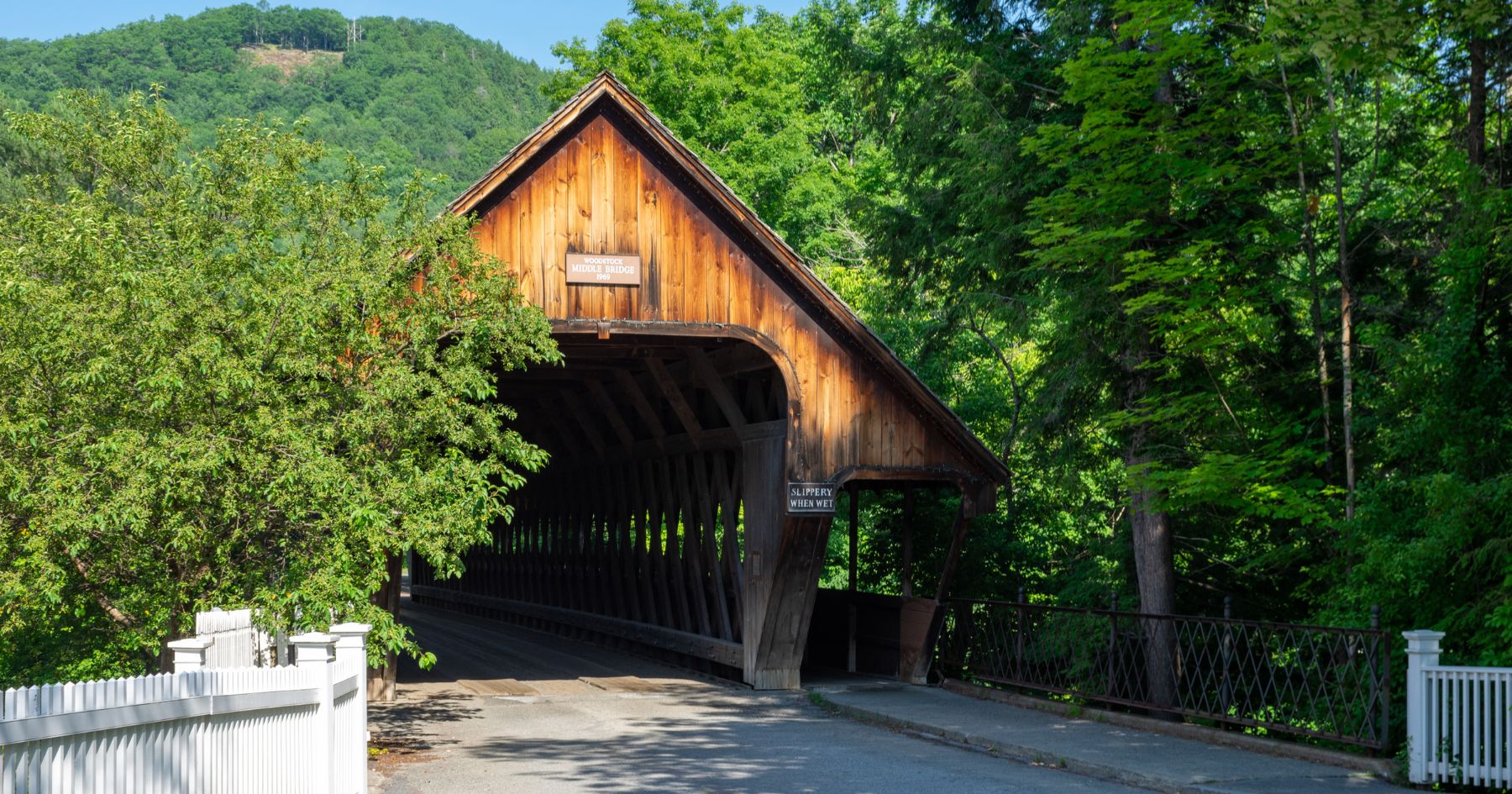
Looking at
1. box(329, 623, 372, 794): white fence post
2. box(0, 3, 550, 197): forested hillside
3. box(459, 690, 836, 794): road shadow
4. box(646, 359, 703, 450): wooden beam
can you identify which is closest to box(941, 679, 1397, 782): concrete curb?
box(459, 690, 836, 794): road shadow

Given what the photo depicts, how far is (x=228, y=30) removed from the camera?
138 metres

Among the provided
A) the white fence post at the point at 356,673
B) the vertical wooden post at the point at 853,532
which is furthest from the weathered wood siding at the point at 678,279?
the white fence post at the point at 356,673

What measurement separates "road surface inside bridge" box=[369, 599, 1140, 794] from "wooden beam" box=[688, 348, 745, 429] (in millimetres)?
3219

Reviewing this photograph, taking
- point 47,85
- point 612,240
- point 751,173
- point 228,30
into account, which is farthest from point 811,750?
point 228,30

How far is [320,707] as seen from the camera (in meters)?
8.24

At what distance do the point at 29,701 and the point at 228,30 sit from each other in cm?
14593

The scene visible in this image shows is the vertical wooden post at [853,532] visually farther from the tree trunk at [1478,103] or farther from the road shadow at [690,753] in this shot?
the tree trunk at [1478,103]

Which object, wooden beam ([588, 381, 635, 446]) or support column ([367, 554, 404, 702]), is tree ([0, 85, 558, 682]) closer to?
support column ([367, 554, 404, 702])

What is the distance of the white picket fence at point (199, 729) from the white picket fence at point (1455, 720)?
713 cm

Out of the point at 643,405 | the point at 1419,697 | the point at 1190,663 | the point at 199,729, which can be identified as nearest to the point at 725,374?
the point at 643,405

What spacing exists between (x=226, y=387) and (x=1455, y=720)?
8.77 meters

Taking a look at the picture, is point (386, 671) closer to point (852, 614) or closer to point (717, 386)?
point (717, 386)

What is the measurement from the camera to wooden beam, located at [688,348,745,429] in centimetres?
1691

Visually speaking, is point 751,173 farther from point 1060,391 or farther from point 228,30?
point 228,30
